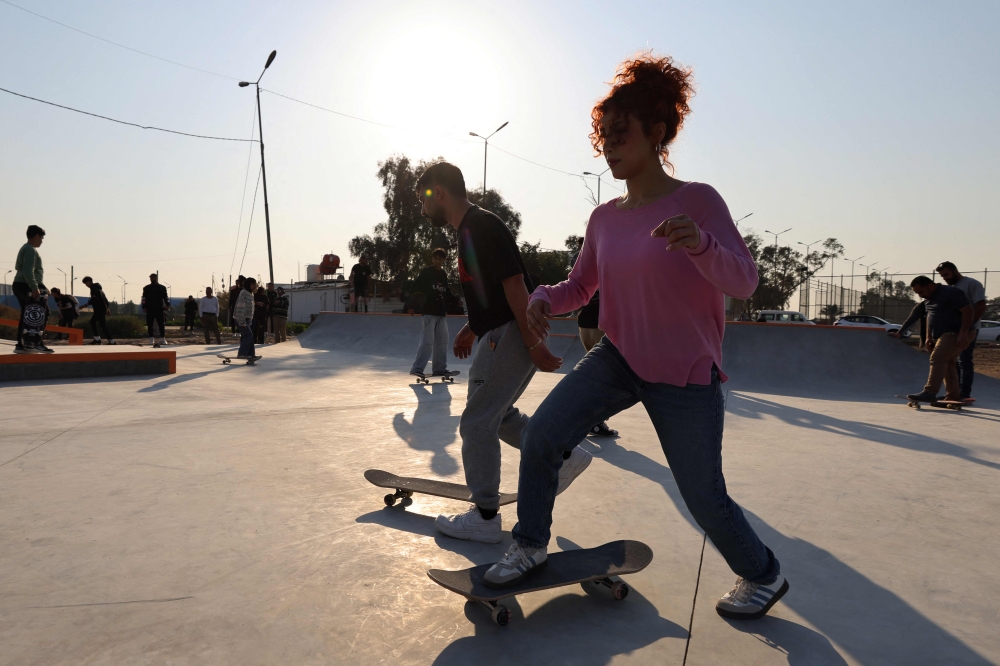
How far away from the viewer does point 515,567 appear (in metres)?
2.09

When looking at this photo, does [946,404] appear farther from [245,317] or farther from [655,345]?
[245,317]

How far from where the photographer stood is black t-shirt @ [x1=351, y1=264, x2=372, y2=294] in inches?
754

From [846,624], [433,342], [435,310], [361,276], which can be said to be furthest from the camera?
[361,276]

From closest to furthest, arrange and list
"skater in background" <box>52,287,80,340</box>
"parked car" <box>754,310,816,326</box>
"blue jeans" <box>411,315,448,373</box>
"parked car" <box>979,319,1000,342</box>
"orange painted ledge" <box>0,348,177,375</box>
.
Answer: "orange painted ledge" <box>0,348,177,375</box>, "blue jeans" <box>411,315,448,373</box>, "skater in background" <box>52,287,80,340</box>, "parked car" <box>979,319,1000,342</box>, "parked car" <box>754,310,816,326</box>

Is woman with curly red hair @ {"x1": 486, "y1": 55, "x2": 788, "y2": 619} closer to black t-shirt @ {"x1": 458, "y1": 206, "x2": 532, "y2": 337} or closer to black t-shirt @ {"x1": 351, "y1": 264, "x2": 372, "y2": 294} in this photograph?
black t-shirt @ {"x1": 458, "y1": 206, "x2": 532, "y2": 337}

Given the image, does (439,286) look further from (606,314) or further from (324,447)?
(606,314)

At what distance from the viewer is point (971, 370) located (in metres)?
8.09

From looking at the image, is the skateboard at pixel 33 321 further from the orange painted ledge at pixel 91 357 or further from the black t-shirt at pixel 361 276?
the black t-shirt at pixel 361 276

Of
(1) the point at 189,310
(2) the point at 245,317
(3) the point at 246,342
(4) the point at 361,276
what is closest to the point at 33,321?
(2) the point at 245,317

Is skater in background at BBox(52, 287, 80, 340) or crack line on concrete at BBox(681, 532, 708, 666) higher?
skater in background at BBox(52, 287, 80, 340)

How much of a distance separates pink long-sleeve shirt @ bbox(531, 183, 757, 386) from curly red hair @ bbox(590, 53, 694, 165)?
0.25 meters

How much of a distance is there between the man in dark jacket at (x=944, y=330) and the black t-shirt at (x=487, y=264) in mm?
6339

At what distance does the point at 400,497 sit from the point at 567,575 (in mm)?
1407

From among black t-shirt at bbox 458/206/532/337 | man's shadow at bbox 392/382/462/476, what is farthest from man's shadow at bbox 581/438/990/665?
man's shadow at bbox 392/382/462/476
